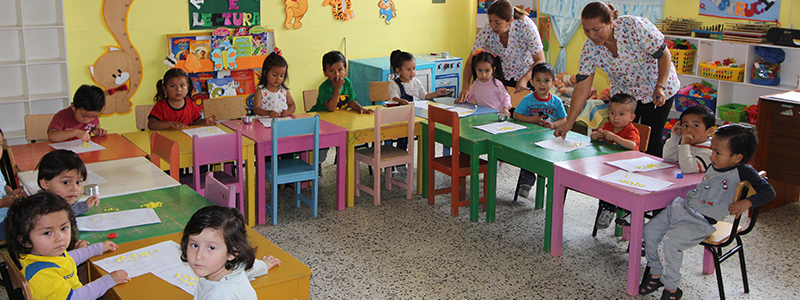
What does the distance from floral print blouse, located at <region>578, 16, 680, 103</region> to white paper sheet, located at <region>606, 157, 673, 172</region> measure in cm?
71

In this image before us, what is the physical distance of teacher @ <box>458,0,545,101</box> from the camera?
5.03 m

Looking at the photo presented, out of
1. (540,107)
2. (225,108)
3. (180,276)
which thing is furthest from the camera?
(225,108)

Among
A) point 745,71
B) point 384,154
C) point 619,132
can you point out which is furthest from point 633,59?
point 745,71

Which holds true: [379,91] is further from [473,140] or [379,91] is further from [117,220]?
[117,220]

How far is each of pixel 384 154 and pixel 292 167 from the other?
2.29ft

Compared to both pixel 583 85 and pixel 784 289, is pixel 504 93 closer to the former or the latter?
pixel 583 85

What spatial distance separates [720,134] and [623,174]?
521mm

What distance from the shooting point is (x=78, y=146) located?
3830 millimetres

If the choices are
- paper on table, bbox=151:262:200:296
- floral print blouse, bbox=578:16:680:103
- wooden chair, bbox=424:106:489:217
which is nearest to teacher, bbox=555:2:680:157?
floral print blouse, bbox=578:16:680:103

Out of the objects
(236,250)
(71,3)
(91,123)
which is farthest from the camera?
(71,3)

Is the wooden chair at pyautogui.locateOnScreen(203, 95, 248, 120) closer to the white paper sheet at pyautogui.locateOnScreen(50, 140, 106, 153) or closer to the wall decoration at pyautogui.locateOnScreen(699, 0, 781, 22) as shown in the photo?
the white paper sheet at pyautogui.locateOnScreen(50, 140, 106, 153)

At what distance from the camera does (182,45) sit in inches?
242

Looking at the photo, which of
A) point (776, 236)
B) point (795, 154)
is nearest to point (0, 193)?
point (776, 236)

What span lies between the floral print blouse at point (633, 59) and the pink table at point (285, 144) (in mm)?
1670
